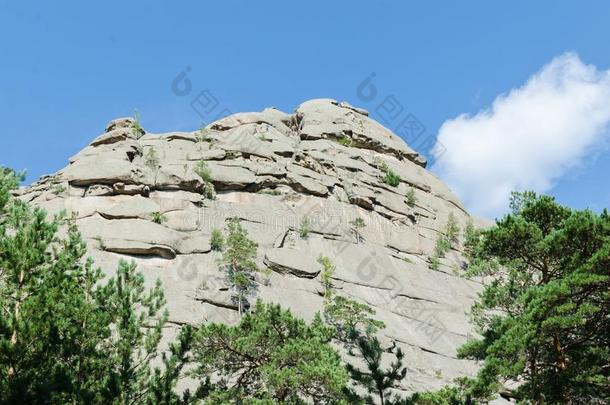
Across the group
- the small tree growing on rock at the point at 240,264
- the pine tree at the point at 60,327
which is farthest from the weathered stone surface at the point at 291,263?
the pine tree at the point at 60,327

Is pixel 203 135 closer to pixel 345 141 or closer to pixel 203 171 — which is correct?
pixel 203 171

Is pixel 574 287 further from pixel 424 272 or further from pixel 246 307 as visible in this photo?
pixel 424 272

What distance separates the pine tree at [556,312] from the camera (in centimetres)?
1110

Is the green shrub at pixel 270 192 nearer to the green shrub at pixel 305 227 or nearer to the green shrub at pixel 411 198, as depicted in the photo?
the green shrub at pixel 305 227

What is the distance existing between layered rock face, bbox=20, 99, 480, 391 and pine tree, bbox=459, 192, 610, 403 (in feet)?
27.6

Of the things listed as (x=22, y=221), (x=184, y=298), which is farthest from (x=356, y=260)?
(x=22, y=221)

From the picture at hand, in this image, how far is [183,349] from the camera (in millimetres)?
11961

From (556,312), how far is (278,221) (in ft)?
63.6

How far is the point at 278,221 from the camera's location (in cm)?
2928

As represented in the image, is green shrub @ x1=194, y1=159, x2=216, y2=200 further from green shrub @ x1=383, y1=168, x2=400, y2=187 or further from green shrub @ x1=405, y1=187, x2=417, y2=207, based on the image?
green shrub @ x1=405, y1=187, x2=417, y2=207

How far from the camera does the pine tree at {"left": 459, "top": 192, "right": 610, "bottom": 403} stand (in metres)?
11.1

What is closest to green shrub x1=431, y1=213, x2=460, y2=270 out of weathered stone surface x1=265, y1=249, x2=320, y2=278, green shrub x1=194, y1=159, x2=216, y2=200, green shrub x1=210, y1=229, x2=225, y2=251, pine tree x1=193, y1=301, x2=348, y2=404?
weathered stone surface x1=265, y1=249, x2=320, y2=278

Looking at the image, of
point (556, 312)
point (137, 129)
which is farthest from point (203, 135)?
point (556, 312)

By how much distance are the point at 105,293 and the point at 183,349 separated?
7.08ft
